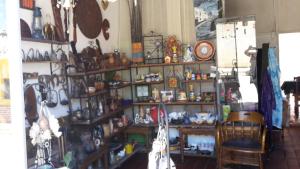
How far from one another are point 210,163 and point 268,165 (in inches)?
29.5

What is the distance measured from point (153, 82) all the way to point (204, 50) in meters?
0.89

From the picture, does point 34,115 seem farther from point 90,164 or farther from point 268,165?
point 268,165

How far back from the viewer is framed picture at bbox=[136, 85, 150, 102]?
512 centimetres

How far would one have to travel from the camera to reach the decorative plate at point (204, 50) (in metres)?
4.73

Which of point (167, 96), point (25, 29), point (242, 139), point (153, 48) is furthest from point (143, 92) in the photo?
point (25, 29)

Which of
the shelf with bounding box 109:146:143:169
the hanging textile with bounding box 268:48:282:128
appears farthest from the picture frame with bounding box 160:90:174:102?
the hanging textile with bounding box 268:48:282:128

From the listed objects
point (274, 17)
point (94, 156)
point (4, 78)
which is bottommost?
point (94, 156)

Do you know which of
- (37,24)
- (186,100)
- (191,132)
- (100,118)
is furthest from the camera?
(186,100)

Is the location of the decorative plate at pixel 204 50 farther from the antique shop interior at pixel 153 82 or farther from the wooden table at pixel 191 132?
the wooden table at pixel 191 132

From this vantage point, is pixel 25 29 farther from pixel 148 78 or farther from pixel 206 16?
pixel 206 16

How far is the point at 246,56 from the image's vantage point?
4598 millimetres

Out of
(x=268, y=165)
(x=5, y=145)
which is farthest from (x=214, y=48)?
(x=5, y=145)

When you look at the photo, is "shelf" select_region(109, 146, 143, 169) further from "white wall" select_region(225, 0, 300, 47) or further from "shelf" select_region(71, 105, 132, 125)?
"white wall" select_region(225, 0, 300, 47)

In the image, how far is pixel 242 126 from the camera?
4281 millimetres
